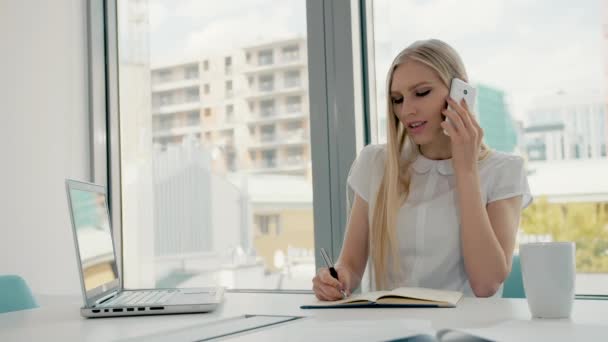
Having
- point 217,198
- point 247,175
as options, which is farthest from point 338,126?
point 217,198

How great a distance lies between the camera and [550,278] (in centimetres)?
113

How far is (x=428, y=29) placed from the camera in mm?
2592

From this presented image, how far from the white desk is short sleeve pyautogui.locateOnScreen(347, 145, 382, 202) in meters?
0.61

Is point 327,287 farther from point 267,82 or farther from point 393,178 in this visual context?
point 267,82

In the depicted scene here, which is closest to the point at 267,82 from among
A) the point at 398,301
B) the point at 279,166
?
the point at 279,166

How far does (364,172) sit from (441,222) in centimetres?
31

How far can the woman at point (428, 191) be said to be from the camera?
1.80 metres

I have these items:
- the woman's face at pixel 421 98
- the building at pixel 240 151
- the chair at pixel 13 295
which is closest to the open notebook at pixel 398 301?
the woman's face at pixel 421 98

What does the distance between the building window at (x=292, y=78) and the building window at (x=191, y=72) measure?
518 millimetres

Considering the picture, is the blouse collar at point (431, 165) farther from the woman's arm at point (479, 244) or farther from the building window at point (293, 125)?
the building window at point (293, 125)

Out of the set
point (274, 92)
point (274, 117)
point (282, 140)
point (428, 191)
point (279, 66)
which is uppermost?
point (279, 66)

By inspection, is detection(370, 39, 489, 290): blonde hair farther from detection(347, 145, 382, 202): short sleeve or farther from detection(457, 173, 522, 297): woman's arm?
detection(457, 173, 522, 297): woman's arm

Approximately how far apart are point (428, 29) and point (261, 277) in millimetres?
1260

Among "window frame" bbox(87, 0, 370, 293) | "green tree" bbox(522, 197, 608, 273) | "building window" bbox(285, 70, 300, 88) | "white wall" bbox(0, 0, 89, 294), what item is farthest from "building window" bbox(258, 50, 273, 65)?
"green tree" bbox(522, 197, 608, 273)
